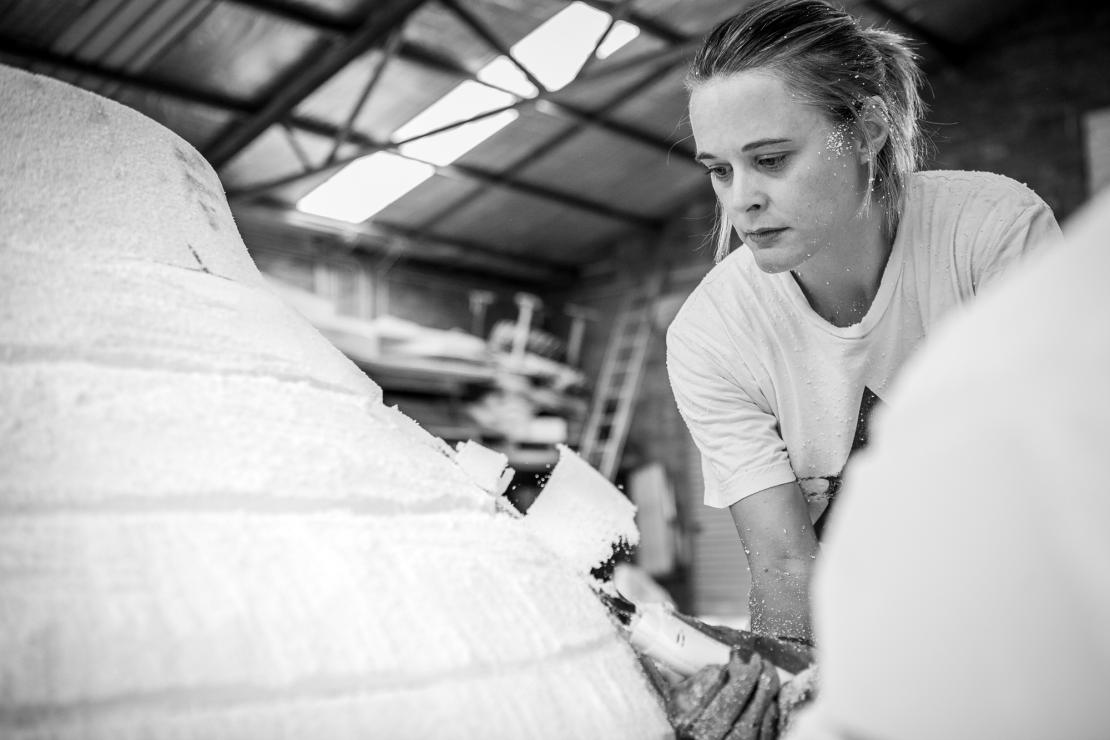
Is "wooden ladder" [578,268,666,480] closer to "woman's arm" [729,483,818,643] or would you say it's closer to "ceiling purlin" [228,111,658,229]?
"ceiling purlin" [228,111,658,229]

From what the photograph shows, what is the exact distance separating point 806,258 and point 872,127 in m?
0.26

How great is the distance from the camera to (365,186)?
7.12 m

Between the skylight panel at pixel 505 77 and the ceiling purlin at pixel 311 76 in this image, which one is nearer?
the ceiling purlin at pixel 311 76

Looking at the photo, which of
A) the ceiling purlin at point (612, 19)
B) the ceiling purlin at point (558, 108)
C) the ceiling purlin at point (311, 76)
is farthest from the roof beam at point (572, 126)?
the ceiling purlin at point (311, 76)

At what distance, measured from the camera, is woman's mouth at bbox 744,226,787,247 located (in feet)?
4.67

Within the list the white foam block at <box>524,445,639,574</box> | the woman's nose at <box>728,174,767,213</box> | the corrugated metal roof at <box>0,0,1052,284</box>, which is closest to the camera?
the white foam block at <box>524,445,639,574</box>

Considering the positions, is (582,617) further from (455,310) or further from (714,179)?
(455,310)

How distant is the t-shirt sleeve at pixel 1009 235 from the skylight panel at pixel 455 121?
4794 millimetres

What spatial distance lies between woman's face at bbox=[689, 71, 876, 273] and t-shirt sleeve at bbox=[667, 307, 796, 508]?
0.21 metres

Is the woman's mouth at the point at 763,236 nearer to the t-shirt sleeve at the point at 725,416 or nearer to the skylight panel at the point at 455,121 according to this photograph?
the t-shirt sleeve at the point at 725,416

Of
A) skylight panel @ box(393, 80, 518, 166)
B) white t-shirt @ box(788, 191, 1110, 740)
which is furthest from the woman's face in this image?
skylight panel @ box(393, 80, 518, 166)

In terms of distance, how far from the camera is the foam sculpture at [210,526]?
73 cm

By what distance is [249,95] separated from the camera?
235 inches

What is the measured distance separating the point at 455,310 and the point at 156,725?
804 cm
